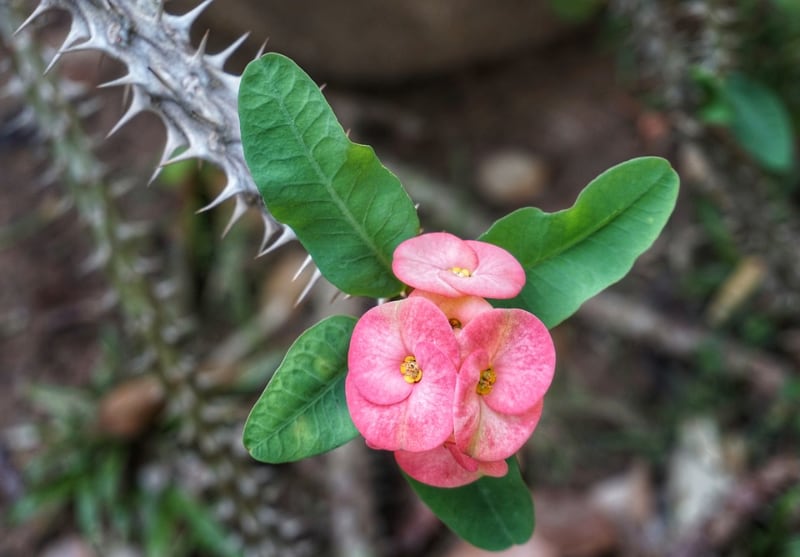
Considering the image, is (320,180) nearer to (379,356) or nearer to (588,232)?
(379,356)

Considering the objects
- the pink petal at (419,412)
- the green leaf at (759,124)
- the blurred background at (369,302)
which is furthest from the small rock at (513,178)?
the pink petal at (419,412)

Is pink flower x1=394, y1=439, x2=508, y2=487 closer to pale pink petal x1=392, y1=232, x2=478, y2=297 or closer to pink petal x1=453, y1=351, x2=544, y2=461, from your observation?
pink petal x1=453, y1=351, x2=544, y2=461

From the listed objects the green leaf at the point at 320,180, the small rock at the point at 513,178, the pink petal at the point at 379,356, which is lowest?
the small rock at the point at 513,178

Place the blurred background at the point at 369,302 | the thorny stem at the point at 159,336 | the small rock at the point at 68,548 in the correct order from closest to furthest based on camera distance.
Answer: the thorny stem at the point at 159,336 < the blurred background at the point at 369,302 < the small rock at the point at 68,548

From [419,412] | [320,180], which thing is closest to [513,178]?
[320,180]

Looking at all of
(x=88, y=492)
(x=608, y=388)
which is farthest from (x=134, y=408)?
(x=608, y=388)

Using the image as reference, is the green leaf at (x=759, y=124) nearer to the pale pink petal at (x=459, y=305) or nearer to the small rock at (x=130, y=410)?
the pale pink petal at (x=459, y=305)
